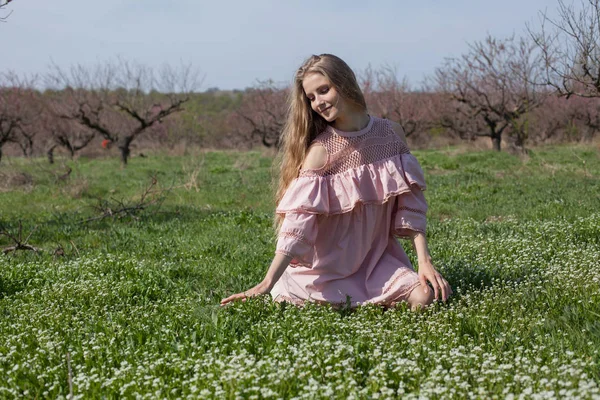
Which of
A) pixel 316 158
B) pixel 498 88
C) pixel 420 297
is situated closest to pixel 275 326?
pixel 420 297

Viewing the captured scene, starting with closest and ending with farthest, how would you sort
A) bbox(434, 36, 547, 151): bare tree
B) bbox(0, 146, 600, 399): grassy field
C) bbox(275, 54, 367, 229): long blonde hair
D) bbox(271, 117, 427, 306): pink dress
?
bbox(0, 146, 600, 399): grassy field < bbox(275, 54, 367, 229): long blonde hair < bbox(271, 117, 427, 306): pink dress < bbox(434, 36, 547, 151): bare tree

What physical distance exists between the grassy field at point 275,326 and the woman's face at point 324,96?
4.96 ft

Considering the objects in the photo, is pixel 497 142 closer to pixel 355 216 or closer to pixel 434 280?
pixel 355 216

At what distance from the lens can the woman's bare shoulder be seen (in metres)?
4.81

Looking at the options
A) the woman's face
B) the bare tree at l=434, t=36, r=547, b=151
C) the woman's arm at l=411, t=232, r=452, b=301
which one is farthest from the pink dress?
the bare tree at l=434, t=36, r=547, b=151

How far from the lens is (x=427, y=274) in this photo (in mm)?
4434

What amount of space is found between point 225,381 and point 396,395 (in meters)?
0.86

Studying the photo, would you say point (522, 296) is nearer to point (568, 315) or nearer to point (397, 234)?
point (568, 315)

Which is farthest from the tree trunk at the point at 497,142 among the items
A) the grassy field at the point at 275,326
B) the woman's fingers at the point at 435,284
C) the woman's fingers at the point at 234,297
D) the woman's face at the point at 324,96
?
the woman's fingers at the point at 234,297

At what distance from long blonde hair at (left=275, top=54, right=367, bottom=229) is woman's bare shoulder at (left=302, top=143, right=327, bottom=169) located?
0.06 meters

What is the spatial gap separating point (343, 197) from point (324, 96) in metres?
0.79

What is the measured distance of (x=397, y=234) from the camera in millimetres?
4934

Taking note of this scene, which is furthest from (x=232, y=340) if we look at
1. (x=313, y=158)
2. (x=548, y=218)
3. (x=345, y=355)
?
(x=548, y=218)

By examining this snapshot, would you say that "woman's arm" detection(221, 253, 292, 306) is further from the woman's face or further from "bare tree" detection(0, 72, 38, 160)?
"bare tree" detection(0, 72, 38, 160)
